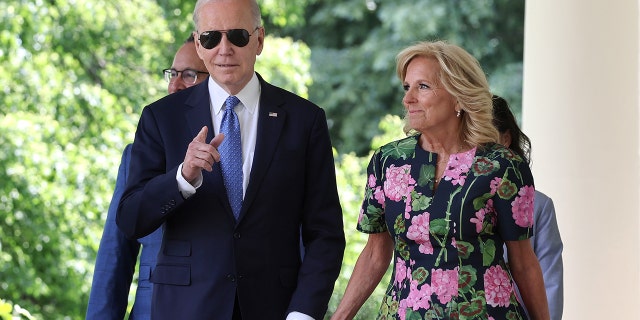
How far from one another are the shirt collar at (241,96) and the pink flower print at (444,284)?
71 centimetres

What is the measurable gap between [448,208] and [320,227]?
0.38 metres

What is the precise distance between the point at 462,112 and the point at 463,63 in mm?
155

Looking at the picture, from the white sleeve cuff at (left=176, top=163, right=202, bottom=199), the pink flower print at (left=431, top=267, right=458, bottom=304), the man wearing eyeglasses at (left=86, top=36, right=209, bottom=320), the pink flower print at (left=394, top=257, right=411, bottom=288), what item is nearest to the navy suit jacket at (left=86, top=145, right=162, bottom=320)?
the man wearing eyeglasses at (left=86, top=36, right=209, bottom=320)

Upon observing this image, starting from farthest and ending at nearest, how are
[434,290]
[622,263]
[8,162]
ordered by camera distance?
[8,162] → [622,263] → [434,290]

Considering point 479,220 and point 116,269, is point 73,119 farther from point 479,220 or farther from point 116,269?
point 479,220

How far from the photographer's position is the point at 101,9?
11.3 m

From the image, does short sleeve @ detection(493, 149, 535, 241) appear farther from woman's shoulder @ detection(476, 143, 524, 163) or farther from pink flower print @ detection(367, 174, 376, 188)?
pink flower print @ detection(367, 174, 376, 188)

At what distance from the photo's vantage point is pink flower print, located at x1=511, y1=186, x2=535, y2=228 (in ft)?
12.0

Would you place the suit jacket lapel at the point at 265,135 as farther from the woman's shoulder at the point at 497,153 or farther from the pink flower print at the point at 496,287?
the pink flower print at the point at 496,287

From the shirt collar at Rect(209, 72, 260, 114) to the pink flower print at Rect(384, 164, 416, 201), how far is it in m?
0.44

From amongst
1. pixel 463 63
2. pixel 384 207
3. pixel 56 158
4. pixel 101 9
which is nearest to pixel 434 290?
pixel 384 207

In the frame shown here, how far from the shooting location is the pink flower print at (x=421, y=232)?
3666 millimetres

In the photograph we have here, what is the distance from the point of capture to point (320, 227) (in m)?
3.79

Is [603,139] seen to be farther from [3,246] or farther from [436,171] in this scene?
[3,246]
